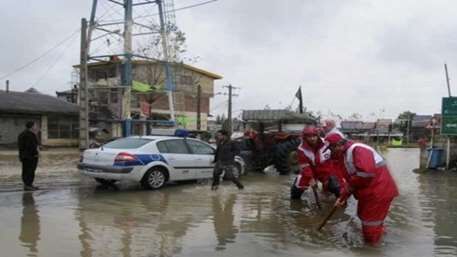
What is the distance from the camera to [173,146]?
14.0 m

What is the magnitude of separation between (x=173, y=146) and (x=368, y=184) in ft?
24.1

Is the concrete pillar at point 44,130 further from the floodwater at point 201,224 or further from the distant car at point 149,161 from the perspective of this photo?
the floodwater at point 201,224

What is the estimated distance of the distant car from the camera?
1267 centimetres

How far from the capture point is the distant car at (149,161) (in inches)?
499

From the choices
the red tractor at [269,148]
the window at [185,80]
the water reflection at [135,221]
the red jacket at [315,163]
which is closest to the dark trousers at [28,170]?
the water reflection at [135,221]

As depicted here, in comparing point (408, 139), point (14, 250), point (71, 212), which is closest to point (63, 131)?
point (71, 212)

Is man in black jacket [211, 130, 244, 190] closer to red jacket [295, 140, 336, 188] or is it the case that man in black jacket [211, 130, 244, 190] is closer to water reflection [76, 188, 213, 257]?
water reflection [76, 188, 213, 257]

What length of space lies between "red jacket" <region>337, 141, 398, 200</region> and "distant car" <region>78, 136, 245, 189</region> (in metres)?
6.36

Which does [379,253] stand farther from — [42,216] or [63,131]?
[63,131]

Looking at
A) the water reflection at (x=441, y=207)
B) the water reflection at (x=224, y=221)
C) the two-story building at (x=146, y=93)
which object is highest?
the two-story building at (x=146, y=93)

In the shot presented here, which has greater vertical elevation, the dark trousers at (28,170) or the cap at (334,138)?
the cap at (334,138)

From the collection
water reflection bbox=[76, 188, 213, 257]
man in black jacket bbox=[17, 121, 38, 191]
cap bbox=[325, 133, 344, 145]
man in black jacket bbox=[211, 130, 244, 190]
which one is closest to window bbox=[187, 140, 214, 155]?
man in black jacket bbox=[211, 130, 244, 190]

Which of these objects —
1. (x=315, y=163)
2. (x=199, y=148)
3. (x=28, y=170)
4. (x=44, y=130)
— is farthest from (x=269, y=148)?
(x=44, y=130)

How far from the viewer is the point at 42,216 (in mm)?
9414
